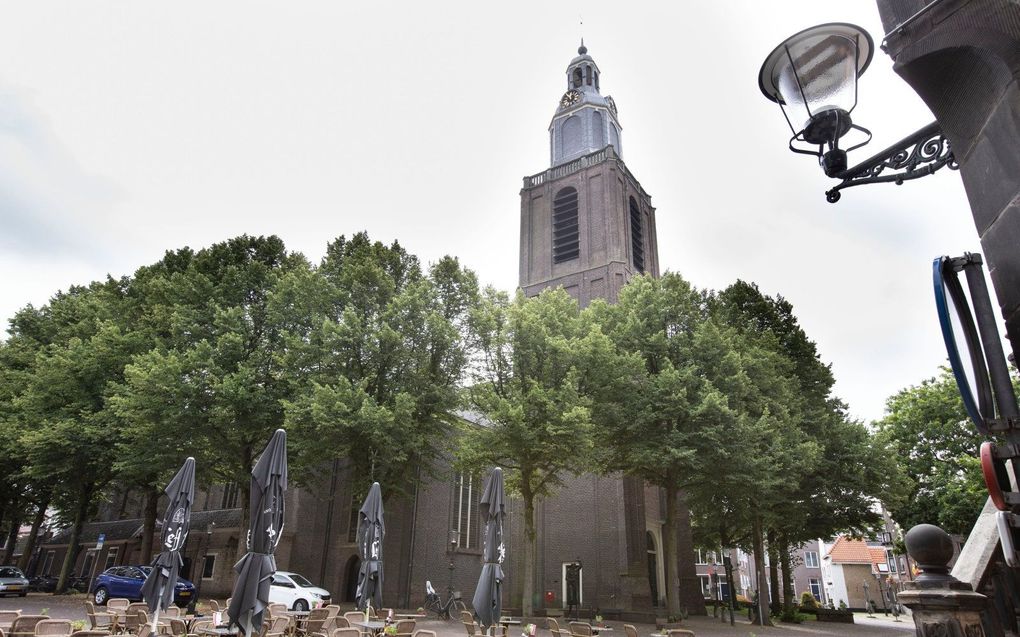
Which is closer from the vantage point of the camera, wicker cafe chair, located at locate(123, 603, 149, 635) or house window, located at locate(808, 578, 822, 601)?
wicker cafe chair, located at locate(123, 603, 149, 635)

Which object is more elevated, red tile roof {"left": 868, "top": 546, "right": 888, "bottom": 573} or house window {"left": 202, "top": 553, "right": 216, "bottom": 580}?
red tile roof {"left": 868, "top": 546, "right": 888, "bottom": 573}

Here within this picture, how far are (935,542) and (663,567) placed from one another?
31124mm

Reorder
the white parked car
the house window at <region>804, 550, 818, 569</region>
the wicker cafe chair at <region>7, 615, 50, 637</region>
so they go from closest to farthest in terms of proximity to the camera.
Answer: the wicker cafe chair at <region>7, 615, 50, 637</region>
the white parked car
the house window at <region>804, 550, 818, 569</region>

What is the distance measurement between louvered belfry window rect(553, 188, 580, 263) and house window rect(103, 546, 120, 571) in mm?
33118

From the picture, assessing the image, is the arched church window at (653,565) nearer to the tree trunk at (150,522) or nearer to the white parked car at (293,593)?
the white parked car at (293,593)

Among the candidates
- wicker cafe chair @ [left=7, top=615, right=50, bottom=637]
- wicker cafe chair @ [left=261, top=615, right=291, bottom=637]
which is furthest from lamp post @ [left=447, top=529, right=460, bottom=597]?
wicker cafe chair @ [left=7, top=615, right=50, bottom=637]

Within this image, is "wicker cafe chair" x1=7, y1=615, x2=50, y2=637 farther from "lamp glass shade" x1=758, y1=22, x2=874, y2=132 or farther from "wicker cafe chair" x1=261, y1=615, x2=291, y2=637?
"lamp glass shade" x1=758, y1=22, x2=874, y2=132

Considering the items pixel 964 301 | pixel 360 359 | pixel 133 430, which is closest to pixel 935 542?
pixel 964 301

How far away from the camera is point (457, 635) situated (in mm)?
17234

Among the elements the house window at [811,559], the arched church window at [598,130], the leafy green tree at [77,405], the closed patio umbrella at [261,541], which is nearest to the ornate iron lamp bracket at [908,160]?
the closed patio umbrella at [261,541]

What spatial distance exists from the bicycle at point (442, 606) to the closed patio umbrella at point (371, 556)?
8.82m

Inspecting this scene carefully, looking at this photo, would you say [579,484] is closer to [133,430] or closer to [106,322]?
[133,430]

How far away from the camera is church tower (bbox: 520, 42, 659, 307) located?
3766 cm

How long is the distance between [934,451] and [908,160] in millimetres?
31477
